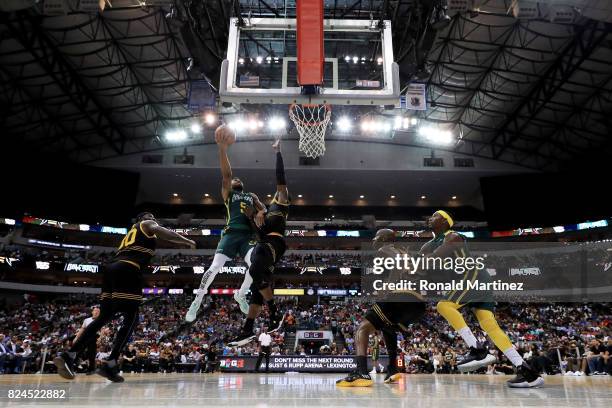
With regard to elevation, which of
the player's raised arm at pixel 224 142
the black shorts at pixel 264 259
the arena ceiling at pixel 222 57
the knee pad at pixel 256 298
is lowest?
the knee pad at pixel 256 298

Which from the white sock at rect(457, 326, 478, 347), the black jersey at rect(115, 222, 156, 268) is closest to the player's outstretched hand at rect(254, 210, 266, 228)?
the black jersey at rect(115, 222, 156, 268)

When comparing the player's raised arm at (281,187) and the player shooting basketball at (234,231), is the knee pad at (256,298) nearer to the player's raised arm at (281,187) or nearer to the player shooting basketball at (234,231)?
the player shooting basketball at (234,231)

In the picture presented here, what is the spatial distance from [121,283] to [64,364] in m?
1.08

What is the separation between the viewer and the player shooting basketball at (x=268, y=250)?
19.8 ft

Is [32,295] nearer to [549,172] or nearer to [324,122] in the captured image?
[324,122]

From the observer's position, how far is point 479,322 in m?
5.53

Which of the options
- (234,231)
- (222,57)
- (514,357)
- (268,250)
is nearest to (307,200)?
(222,57)

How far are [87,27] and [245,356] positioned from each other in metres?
15.6

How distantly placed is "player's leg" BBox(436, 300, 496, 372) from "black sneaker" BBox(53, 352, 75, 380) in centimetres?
456

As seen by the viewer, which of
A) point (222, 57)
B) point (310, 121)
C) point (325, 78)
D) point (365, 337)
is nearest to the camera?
point (365, 337)

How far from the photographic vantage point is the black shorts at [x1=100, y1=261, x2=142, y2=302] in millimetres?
5586

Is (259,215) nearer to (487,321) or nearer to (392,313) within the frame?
(392,313)

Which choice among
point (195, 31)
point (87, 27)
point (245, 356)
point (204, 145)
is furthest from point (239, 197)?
point (204, 145)

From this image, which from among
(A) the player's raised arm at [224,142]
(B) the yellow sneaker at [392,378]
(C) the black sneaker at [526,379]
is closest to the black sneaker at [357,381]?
(B) the yellow sneaker at [392,378]
